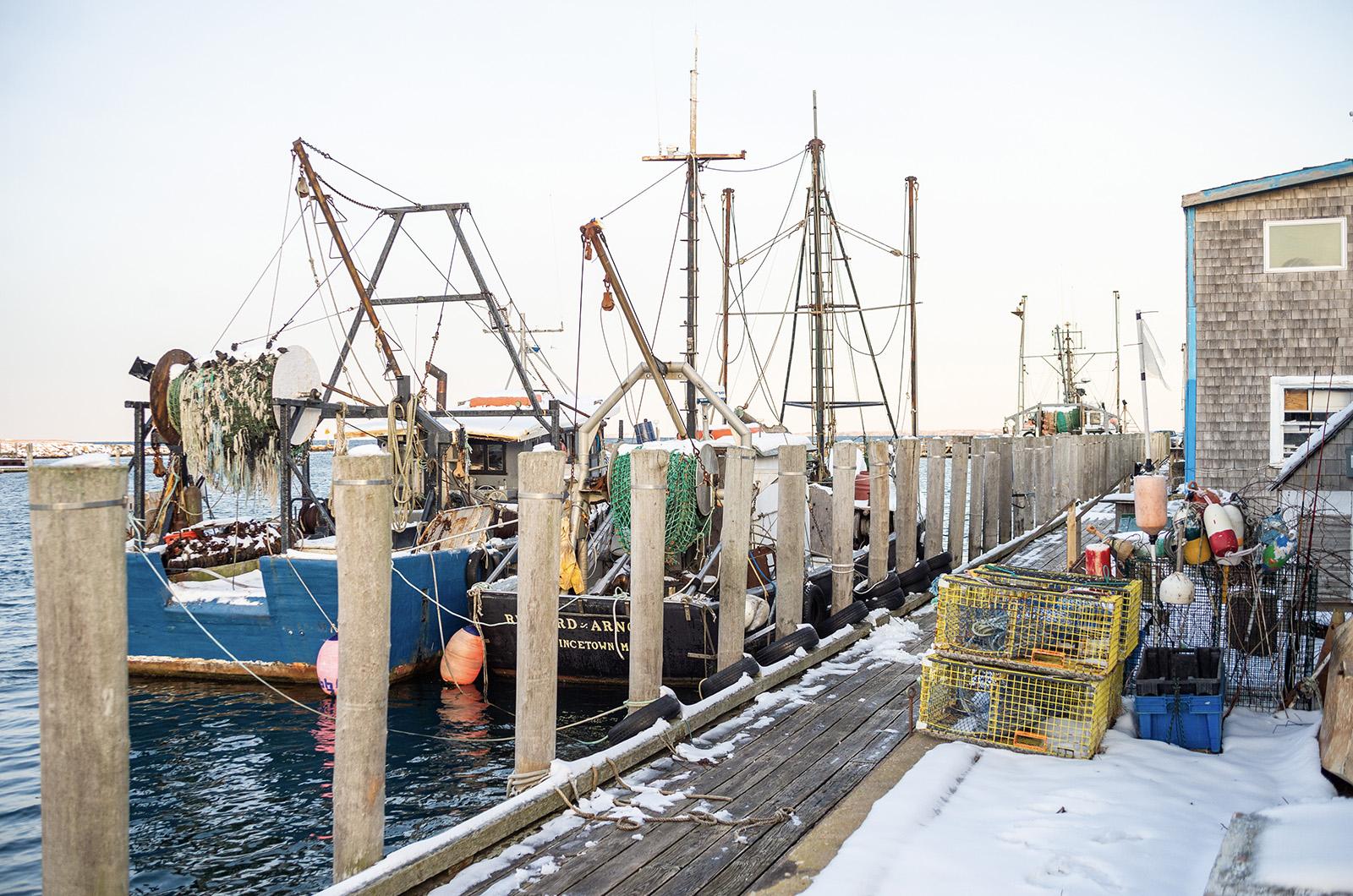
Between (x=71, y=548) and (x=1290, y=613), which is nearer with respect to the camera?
(x=71, y=548)

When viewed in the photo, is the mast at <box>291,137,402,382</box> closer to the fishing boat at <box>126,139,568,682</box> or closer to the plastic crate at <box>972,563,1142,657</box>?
the fishing boat at <box>126,139,568,682</box>

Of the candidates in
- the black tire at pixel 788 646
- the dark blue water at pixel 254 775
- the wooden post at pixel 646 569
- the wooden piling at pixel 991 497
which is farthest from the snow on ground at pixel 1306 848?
the wooden piling at pixel 991 497

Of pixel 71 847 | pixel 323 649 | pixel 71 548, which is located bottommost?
pixel 323 649

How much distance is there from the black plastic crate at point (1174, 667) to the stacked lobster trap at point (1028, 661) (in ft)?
0.61

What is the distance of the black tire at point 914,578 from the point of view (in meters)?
13.1

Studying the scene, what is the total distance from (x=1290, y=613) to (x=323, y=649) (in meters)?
9.09

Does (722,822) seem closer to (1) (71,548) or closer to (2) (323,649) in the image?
(1) (71,548)

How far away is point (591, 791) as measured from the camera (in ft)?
19.3

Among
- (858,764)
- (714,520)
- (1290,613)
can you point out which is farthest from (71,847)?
(714,520)

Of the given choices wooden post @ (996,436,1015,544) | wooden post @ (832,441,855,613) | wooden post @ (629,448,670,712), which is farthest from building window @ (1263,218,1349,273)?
wooden post @ (629,448,670,712)

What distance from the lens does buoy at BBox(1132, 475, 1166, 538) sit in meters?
8.31

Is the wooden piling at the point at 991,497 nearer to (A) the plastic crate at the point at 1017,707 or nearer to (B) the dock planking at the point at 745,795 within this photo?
(B) the dock planking at the point at 745,795

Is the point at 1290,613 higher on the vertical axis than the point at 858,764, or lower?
higher

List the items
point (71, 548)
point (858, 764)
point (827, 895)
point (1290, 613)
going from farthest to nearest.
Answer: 1. point (1290, 613)
2. point (858, 764)
3. point (827, 895)
4. point (71, 548)
